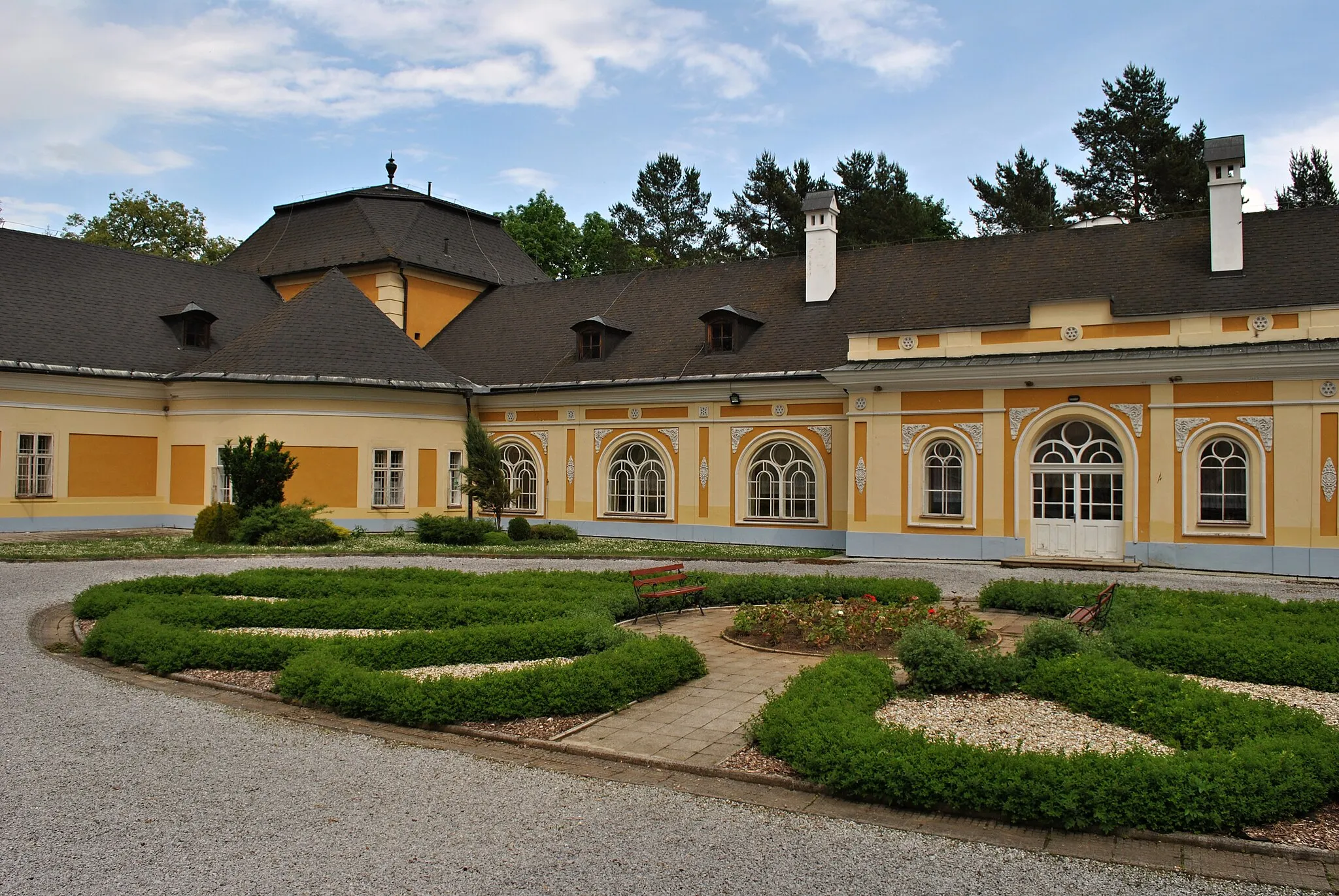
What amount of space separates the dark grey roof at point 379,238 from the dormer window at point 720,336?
1047 cm

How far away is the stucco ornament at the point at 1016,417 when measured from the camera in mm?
19219

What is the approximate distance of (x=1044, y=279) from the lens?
21.7m

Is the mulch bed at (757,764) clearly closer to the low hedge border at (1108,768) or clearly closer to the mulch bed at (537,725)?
the low hedge border at (1108,768)

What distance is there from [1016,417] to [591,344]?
1153cm

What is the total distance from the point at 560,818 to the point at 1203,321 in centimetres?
1648

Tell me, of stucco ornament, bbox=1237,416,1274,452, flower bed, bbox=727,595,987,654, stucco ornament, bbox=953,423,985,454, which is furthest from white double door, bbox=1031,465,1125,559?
flower bed, bbox=727,595,987,654

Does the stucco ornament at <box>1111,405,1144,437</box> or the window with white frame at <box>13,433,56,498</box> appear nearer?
the stucco ornament at <box>1111,405,1144,437</box>

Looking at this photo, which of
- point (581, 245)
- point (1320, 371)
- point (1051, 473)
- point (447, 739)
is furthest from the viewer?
point (581, 245)

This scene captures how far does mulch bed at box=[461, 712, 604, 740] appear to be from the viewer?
291 inches

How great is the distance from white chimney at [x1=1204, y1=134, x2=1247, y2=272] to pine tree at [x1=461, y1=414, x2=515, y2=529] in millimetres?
16005

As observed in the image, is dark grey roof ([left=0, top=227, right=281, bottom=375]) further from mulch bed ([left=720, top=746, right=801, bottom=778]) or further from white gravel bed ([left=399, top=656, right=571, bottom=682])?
mulch bed ([left=720, top=746, right=801, bottom=778])

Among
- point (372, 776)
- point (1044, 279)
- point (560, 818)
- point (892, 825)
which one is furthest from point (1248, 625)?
point (1044, 279)

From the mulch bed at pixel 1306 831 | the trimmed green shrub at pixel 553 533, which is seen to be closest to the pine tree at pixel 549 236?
the trimmed green shrub at pixel 553 533

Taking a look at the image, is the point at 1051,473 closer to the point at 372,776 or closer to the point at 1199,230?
the point at 1199,230
